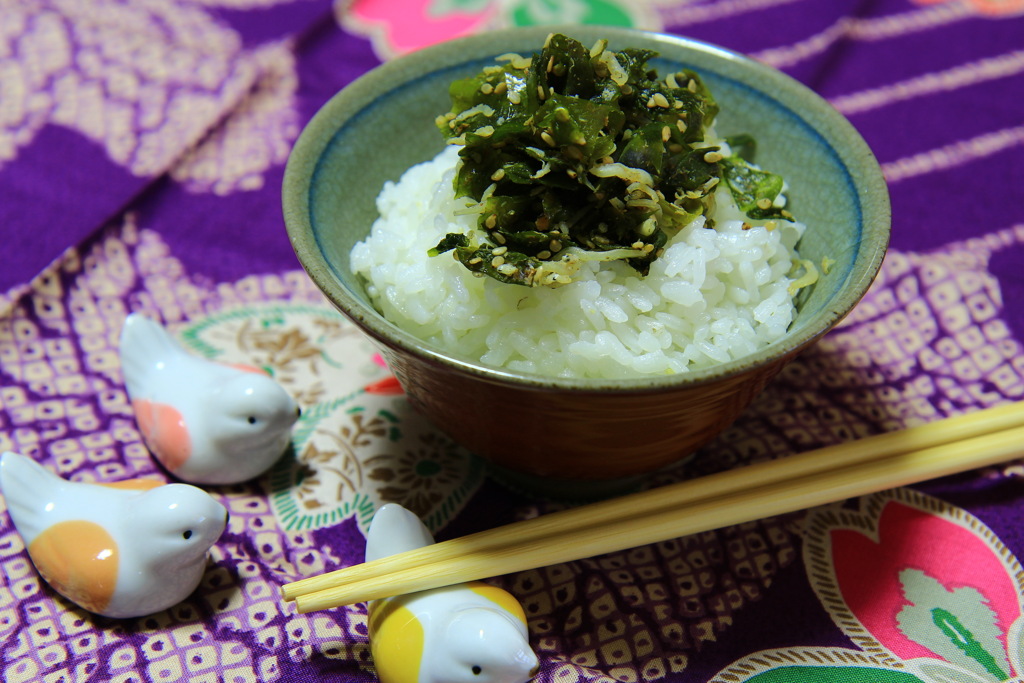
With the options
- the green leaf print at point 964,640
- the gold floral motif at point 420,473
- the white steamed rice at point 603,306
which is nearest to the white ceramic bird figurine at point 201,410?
the gold floral motif at point 420,473

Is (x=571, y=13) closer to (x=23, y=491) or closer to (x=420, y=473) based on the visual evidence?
(x=420, y=473)

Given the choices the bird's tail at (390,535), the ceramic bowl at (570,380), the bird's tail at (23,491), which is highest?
the ceramic bowl at (570,380)

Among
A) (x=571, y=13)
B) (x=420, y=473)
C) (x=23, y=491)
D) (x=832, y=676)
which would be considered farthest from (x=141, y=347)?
(x=571, y=13)

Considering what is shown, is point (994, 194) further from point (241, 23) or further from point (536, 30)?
point (241, 23)

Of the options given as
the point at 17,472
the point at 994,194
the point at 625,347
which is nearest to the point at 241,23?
the point at 17,472

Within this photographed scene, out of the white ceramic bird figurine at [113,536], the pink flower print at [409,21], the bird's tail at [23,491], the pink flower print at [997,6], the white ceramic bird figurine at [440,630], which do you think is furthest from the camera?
the pink flower print at [997,6]

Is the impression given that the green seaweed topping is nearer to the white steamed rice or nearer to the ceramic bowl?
the white steamed rice

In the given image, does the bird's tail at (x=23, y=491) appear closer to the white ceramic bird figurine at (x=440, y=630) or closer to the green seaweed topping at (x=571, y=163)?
the white ceramic bird figurine at (x=440, y=630)
